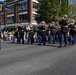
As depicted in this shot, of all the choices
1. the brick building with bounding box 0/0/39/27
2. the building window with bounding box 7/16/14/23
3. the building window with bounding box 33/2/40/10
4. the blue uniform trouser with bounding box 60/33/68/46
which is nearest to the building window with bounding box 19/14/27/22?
the brick building with bounding box 0/0/39/27

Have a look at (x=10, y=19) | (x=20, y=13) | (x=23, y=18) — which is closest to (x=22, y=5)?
(x=20, y=13)

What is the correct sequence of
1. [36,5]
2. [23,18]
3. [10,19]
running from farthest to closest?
[10,19] < [23,18] < [36,5]

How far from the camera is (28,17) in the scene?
179 ft

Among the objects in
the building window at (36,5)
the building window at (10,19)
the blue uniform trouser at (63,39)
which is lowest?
the blue uniform trouser at (63,39)

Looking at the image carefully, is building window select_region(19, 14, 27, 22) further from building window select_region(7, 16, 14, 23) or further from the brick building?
building window select_region(7, 16, 14, 23)

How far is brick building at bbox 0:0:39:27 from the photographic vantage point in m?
54.6

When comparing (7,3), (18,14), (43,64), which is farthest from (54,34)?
(7,3)

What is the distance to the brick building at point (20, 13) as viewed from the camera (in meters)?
54.6

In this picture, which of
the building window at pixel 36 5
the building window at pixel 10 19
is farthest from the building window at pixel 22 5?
the building window at pixel 10 19

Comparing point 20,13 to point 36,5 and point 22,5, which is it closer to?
point 22,5

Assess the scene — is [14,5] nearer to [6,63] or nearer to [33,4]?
[33,4]

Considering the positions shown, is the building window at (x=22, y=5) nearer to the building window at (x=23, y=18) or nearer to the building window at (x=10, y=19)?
the building window at (x=23, y=18)

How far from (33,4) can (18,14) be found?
16.3 feet

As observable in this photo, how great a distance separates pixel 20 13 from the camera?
189ft
